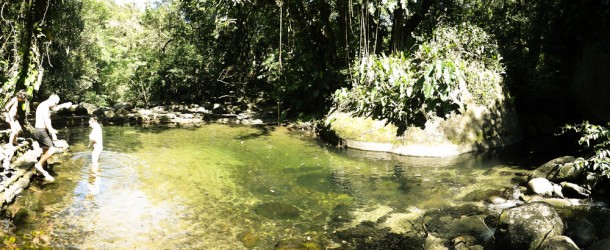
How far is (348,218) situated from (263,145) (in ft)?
22.4

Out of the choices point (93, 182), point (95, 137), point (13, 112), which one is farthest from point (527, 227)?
point (13, 112)

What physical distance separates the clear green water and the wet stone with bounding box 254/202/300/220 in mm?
19

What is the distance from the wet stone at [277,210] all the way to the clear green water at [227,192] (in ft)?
0.06

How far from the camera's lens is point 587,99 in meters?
15.3

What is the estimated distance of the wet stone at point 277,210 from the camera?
7.61m

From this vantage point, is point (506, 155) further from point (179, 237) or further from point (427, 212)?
point (179, 237)

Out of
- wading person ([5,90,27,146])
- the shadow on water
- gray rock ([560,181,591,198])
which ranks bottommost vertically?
gray rock ([560,181,591,198])

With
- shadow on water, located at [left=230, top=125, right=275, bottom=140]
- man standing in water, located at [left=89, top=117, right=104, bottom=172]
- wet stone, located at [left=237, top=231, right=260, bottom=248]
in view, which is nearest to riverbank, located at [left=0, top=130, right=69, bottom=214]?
man standing in water, located at [left=89, top=117, right=104, bottom=172]

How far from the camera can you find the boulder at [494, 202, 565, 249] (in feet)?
18.8

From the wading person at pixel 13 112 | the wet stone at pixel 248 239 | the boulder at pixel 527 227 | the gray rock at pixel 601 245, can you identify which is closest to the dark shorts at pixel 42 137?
the wading person at pixel 13 112

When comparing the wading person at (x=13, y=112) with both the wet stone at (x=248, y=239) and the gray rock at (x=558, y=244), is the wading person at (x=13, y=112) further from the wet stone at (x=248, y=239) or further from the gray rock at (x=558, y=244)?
the gray rock at (x=558, y=244)

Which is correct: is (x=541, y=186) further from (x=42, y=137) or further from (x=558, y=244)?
(x=42, y=137)

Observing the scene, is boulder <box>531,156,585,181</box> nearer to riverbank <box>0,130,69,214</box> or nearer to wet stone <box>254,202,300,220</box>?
wet stone <box>254,202,300,220</box>

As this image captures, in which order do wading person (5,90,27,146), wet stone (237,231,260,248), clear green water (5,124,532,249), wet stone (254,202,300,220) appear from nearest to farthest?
wet stone (237,231,260,248)
clear green water (5,124,532,249)
wet stone (254,202,300,220)
wading person (5,90,27,146)
